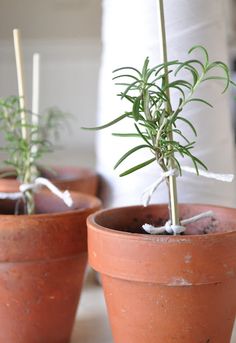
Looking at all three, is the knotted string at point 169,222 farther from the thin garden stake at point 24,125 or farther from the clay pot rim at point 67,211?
the thin garden stake at point 24,125

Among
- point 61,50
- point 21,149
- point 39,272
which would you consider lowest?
point 39,272

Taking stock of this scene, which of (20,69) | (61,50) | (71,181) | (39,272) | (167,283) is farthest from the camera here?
(61,50)

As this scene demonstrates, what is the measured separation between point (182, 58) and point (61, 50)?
1.86 meters

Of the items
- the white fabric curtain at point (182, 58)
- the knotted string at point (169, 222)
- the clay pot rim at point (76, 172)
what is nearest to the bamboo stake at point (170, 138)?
the knotted string at point (169, 222)

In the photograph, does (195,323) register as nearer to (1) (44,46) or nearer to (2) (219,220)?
(2) (219,220)

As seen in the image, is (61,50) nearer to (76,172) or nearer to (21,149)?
(76,172)

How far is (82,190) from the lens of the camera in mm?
972

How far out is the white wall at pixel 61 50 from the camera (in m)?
2.54

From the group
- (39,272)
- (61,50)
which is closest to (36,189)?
(39,272)

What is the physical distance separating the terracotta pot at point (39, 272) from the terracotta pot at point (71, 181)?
0.21 metres

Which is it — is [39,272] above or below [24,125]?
→ below

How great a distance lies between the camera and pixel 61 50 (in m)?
2.61

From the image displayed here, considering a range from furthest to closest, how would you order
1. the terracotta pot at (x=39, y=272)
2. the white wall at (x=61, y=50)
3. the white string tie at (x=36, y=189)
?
the white wall at (x=61, y=50) → the white string tie at (x=36, y=189) → the terracotta pot at (x=39, y=272)

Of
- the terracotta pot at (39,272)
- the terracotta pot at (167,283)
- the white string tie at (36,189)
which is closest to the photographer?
the terracotta pot at (167,283)
